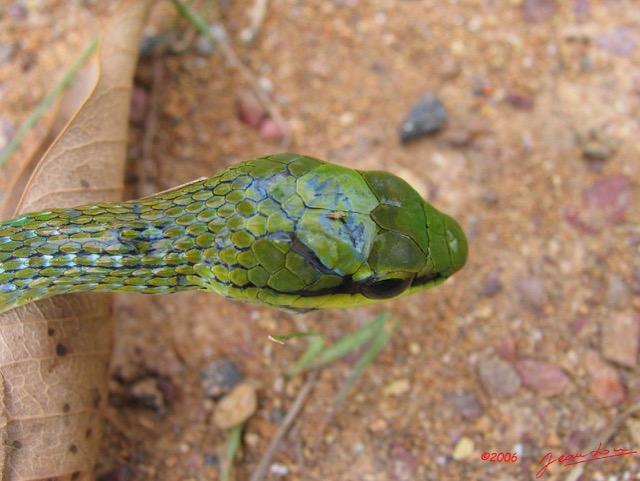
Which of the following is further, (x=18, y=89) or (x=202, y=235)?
(x=18, y=89)

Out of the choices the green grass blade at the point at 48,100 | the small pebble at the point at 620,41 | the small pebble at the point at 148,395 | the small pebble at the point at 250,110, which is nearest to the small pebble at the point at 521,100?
the small pebble at the point at 620,41

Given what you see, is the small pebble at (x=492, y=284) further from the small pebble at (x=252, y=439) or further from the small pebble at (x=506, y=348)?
the small pebble at (x=252, y=439)

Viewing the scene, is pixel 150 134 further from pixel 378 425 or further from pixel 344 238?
pixel 378 425

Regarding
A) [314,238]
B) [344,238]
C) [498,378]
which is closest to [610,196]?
[498,378]

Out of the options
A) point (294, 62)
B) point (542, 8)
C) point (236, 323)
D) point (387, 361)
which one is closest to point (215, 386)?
Result: point (236, 323)

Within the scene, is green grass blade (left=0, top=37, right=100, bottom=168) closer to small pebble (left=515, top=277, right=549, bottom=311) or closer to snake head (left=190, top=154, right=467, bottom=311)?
snake head (left=190, top=154, right=467, bottom=311)

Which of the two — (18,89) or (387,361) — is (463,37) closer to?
(387,361)

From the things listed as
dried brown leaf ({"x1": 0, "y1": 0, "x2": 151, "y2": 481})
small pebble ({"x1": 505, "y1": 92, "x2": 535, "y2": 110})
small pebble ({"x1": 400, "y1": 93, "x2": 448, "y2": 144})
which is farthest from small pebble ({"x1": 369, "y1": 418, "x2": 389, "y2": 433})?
small pebble ({"x1": 505, "y1": 92, "x2": 535, "y2": 110})
